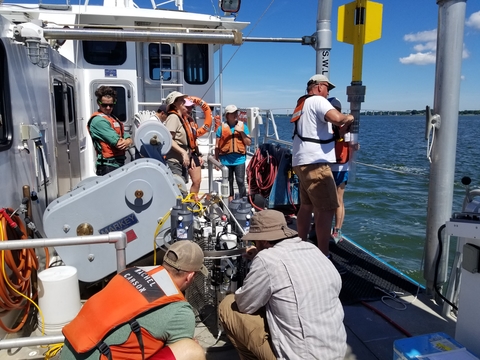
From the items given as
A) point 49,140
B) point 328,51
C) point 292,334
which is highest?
point 328,51

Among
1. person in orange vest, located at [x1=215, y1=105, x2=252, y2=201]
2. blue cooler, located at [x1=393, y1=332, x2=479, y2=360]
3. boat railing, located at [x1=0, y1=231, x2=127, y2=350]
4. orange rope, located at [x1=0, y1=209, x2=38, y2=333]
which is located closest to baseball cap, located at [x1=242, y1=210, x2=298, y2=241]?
boat railing, located at [x1=0, y1=231, x2=127, y2=350]

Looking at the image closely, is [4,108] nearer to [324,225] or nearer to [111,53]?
[324,225]

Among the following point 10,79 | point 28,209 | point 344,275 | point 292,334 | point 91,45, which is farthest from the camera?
point 91,45

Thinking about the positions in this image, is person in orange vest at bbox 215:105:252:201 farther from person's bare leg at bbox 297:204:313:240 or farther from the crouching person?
the crouching person

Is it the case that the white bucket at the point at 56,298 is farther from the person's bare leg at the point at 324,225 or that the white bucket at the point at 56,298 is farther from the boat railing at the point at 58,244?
the person's bare leg at the point at 324,225

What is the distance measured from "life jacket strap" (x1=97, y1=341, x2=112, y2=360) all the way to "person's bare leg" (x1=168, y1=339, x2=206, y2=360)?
0.30m

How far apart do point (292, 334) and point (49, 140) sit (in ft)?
10.9

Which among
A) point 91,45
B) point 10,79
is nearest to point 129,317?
point 10,79

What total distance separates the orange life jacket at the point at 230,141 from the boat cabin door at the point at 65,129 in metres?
2.20

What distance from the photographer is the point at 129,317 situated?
1.87 meters

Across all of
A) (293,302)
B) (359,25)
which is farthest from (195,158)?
(293,302)

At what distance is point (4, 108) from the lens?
3.12 m

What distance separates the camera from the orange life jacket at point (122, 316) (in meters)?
1.86

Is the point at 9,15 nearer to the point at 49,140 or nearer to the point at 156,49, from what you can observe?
the point at 49,140
